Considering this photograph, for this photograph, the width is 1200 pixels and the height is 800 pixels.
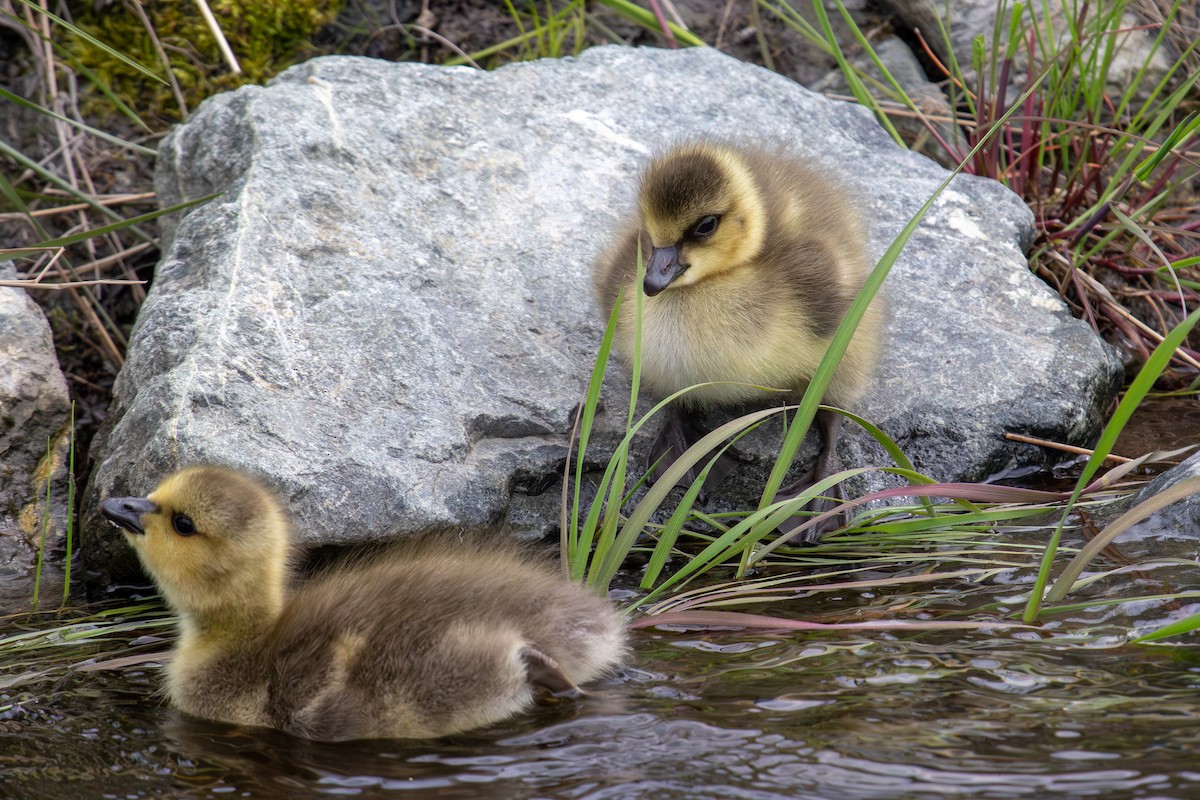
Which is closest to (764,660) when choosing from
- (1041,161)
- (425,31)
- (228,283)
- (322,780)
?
(322,780)

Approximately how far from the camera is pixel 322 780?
2709 mm

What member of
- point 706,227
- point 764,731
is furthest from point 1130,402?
point 706,227

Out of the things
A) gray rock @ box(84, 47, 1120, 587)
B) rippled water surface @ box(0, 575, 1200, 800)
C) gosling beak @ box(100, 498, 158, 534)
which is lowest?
rippled water surface @ box(0, 575, 1200, 800)

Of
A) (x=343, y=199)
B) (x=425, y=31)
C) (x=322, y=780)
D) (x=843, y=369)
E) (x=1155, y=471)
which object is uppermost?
(x=425, y=31)

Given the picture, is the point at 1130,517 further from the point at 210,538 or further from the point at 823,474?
the point at 210,538

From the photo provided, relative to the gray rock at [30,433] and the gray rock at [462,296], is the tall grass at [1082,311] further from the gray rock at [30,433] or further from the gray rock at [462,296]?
the gray rock at [30,433]

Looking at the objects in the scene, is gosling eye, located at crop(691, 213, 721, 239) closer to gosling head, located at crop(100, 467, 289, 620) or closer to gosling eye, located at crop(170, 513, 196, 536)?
gosling head, located at crop(100, 467, 289, 620)

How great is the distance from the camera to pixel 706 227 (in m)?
3.87

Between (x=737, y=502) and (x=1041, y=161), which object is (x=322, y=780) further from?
(x=1041, y=161)

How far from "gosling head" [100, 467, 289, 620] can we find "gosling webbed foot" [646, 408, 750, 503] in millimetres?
1340

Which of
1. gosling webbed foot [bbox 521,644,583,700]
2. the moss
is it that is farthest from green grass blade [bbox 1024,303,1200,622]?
the moss

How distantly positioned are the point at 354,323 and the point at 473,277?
0.52m

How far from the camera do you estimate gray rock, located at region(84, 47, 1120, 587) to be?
3684 millimetres

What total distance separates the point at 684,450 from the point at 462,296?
885 millimetres
